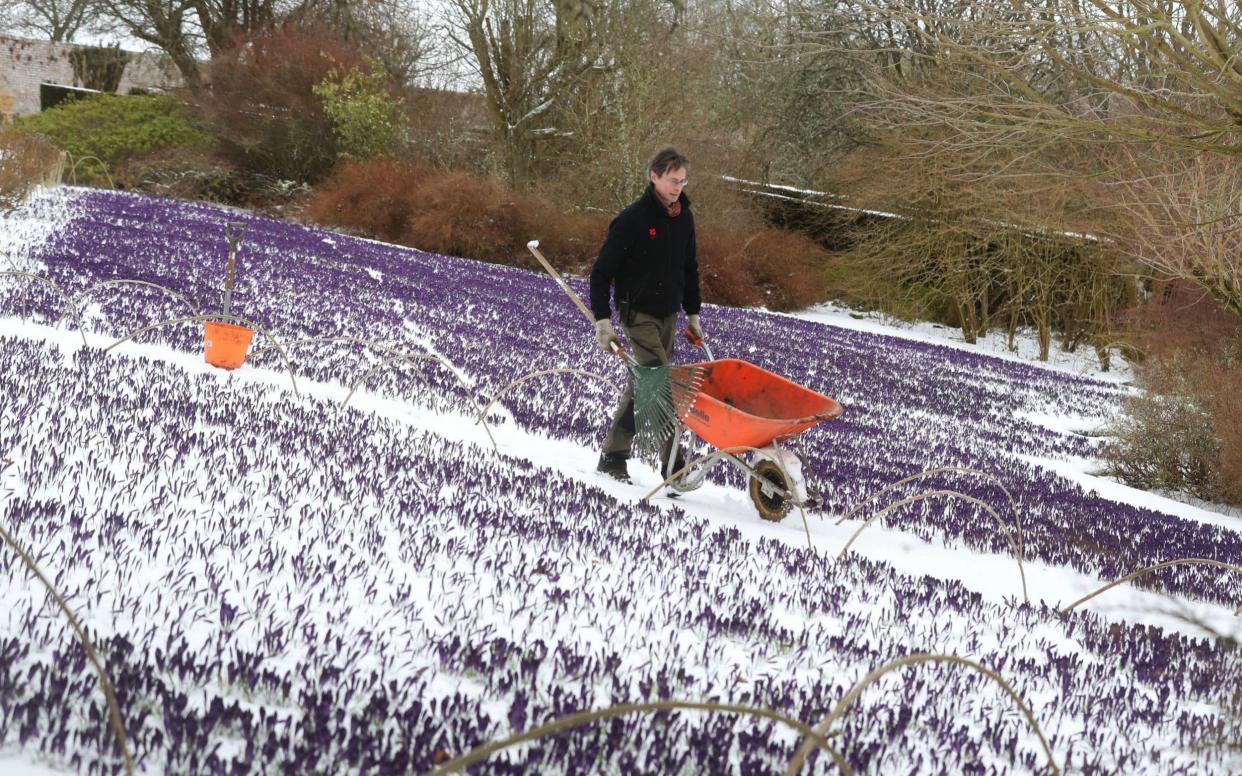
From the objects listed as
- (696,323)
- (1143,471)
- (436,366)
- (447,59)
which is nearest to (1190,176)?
(1143,471)

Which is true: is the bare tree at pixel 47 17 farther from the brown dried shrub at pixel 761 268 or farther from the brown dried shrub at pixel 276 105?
the brown dried shrub at pixel 761 268

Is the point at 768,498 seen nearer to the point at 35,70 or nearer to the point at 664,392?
the point at 664,392

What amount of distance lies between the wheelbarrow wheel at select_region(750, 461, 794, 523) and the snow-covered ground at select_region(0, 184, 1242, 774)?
0.33ft

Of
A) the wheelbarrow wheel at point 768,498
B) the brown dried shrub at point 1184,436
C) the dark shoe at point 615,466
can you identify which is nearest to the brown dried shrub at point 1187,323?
the brown dried shrub at point 1184,436

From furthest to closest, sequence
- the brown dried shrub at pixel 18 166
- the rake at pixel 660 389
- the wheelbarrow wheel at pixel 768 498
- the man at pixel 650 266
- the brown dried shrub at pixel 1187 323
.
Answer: the brown dried shrub at pixel 18 166
the brown dried shrub at pixel 1187 323
the wheelbarrow wheel at pixel 768 498
the man at pixel 650 266
the rake at pixel 660 389

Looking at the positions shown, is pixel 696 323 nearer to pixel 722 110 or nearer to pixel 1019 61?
pixel 1019 61

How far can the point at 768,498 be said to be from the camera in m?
6.38

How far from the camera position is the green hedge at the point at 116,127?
30308 millimetres

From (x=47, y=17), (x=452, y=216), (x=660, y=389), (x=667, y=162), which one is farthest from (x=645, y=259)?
(x=47, y=17)

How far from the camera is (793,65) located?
3025cm

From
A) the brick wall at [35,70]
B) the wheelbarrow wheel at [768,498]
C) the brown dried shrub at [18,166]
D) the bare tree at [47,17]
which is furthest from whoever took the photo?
the brick wall at [35,70]

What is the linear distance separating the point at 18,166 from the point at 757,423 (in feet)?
52.8

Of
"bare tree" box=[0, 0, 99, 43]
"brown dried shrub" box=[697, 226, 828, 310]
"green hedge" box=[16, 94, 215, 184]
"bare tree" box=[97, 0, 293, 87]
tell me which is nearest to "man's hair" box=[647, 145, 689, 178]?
"brown dried shrub" box=[697, 226, 828, 310]

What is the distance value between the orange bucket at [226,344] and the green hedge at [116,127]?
80.9 feet
